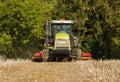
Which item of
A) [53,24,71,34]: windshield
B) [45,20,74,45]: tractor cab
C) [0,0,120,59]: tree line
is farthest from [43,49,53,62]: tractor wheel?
[0,0,120,59]: tree line

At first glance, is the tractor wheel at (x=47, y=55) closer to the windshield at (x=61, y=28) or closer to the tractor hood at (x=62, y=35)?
the tractor hood at (x=62, y=35)

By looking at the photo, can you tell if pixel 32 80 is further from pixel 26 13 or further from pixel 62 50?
pixel 26 13

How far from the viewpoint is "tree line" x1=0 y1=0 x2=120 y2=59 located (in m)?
47.3

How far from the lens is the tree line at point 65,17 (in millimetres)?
47312

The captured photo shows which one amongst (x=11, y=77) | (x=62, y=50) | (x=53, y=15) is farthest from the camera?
(x=53, y=15)

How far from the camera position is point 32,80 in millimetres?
12773

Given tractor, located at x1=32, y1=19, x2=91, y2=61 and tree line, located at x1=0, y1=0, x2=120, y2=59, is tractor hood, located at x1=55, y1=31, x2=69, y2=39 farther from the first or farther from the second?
tree line, located at x1=0, y1=0, x2=120, y2=59

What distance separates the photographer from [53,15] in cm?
5156

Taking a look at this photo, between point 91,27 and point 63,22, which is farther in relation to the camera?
point 91,27

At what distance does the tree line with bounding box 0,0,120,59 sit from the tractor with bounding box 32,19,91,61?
16343 millimetres

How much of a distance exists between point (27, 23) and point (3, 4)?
4.20m

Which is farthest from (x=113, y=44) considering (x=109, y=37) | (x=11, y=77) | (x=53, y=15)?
(x=11, y=77)

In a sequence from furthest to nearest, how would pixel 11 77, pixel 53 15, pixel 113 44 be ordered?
pixel 53 15, pixel 113 44, pixel 11 77

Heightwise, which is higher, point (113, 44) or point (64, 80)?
point (64, 80)
